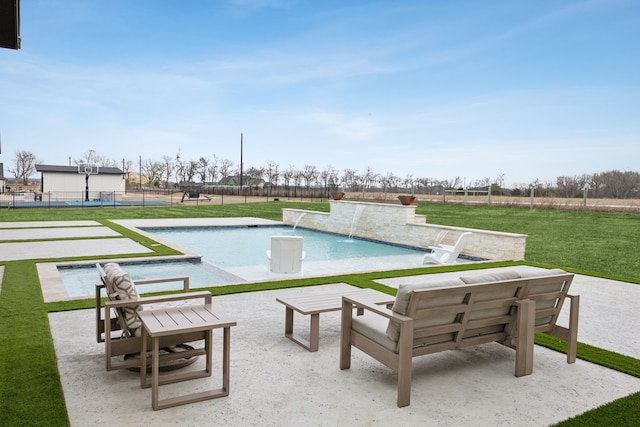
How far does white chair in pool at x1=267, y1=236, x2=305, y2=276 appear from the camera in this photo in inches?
356

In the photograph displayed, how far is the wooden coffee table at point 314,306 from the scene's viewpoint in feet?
14.3

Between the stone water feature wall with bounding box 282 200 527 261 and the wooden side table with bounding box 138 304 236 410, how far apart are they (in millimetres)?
8905

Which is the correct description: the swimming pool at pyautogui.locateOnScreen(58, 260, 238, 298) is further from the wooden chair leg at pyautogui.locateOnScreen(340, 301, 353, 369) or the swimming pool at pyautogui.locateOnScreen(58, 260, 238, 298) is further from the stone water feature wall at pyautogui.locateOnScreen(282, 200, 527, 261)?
the stone water feature wall at pyautogui.locateOnScreen(282, 200, 527, 261)

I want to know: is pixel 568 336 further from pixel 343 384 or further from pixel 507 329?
pixel 343 384

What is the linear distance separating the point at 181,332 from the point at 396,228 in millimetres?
12275

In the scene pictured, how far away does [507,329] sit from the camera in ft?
12.9

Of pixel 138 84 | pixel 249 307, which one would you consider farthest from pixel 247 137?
pixel 249 307

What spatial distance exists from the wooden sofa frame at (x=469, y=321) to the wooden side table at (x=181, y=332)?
1.02 meters

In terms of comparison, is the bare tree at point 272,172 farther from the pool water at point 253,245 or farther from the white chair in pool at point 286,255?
the white chair in pool at point 286,255

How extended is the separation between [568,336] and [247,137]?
62637 millimetres

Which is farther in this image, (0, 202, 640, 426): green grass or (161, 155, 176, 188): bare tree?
(161, 155, 176, 188): bare tree

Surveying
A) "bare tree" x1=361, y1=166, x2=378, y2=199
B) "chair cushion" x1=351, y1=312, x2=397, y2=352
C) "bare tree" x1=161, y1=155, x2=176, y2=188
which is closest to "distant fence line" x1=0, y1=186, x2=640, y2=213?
"bare tree" x1=361, y1=166, x2=378, y2=199

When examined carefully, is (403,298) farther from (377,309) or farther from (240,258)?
(240,258)

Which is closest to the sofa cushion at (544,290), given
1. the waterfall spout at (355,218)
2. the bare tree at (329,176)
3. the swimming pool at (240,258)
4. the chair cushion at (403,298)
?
the chair cushion at (403,298)
